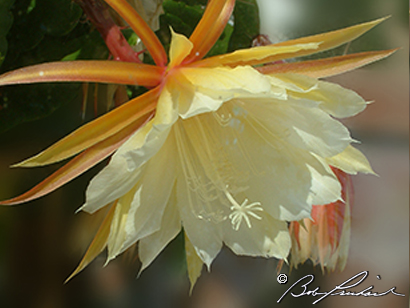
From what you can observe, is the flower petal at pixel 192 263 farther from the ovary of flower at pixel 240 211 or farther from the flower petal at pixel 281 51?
the flower petal at pixel 281 51

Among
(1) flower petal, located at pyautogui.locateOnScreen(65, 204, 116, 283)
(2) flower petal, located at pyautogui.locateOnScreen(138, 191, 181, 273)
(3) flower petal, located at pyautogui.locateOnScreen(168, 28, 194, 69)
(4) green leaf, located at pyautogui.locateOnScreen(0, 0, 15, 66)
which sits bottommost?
(2) flower petal, located at pyautogui.locateOnScreen(138, 191, 181, 273)

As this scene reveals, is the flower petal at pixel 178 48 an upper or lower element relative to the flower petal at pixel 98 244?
upper

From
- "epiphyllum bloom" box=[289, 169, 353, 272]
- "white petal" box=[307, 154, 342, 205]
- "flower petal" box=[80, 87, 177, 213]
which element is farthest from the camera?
"epiphyllum bloom" box=[289, 169, 353, 272]

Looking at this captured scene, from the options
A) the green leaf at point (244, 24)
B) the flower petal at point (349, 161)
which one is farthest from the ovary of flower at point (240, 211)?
the green leaf at point (244, 24)

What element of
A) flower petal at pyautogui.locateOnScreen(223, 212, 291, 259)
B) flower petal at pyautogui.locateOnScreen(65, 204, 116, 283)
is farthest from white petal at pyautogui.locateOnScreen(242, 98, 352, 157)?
flower petal at pyautogui.locateOnScreen(65, 204, 116, 283)

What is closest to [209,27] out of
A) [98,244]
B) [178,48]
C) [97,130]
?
[178,48]

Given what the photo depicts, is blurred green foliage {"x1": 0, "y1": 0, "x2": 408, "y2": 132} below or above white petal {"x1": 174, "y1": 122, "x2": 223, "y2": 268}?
above

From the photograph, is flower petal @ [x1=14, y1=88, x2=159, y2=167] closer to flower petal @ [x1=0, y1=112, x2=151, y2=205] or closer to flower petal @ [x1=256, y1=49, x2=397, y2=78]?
flower petal @ [x1=0, y1=112, x2=151, y2=205]
